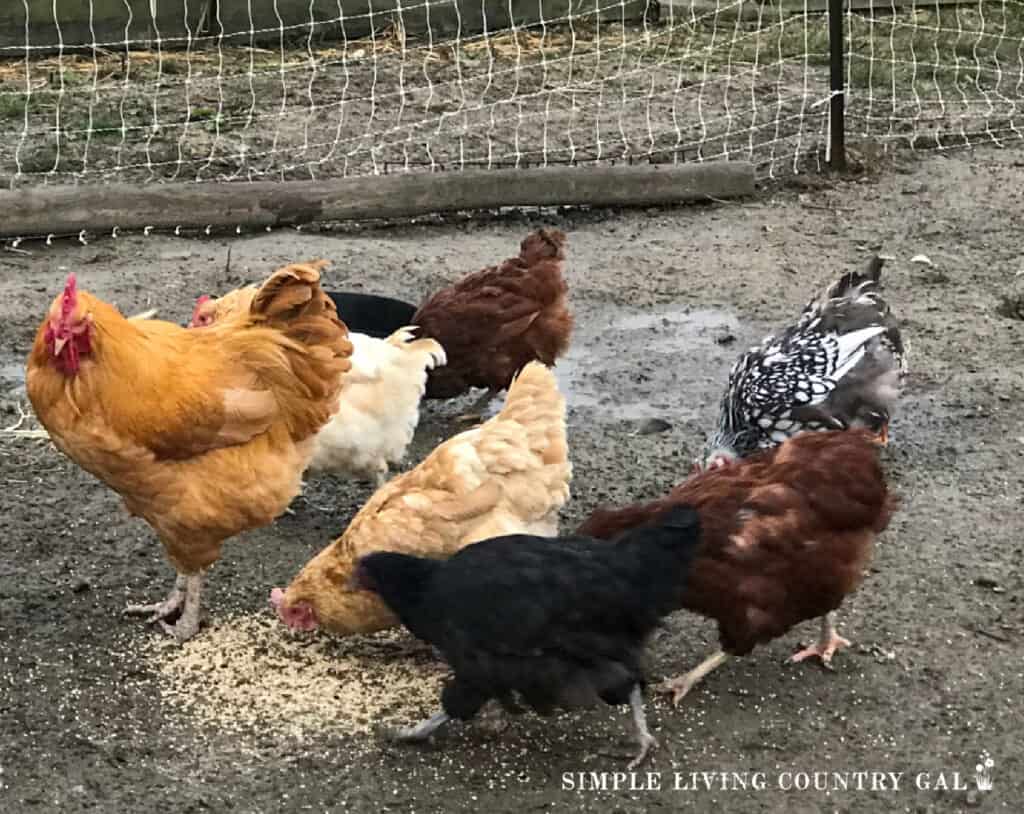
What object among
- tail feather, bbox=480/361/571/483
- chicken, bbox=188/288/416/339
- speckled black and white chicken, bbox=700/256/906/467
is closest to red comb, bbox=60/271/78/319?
tail feather, bbox=480/361/571/483

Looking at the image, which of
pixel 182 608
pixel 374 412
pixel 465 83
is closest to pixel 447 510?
pixel 374 412

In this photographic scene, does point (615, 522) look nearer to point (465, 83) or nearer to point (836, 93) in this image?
point (836, 93)

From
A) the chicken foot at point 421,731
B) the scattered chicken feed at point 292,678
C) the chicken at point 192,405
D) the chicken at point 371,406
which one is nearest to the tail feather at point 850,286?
the chicken at point 371,406

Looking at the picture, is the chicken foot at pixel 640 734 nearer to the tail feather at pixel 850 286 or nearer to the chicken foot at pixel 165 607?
the chicken foot at pixel 165 607

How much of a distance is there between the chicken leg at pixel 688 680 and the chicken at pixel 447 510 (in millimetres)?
635

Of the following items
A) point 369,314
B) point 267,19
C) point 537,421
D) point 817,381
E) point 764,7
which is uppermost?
point 267,19

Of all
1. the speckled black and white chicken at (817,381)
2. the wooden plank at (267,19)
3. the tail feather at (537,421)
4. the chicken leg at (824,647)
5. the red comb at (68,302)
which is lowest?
the chicken leg at (824,647)

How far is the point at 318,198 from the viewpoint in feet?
26.6

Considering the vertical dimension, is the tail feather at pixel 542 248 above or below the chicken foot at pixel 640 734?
above

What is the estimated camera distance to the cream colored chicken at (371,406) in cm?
503

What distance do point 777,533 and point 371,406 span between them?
1719 millimetres

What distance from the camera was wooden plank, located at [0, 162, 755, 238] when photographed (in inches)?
314

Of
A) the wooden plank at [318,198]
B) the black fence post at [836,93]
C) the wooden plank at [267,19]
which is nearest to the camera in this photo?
the wooden plank at [318,198]

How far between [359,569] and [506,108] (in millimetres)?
7063
